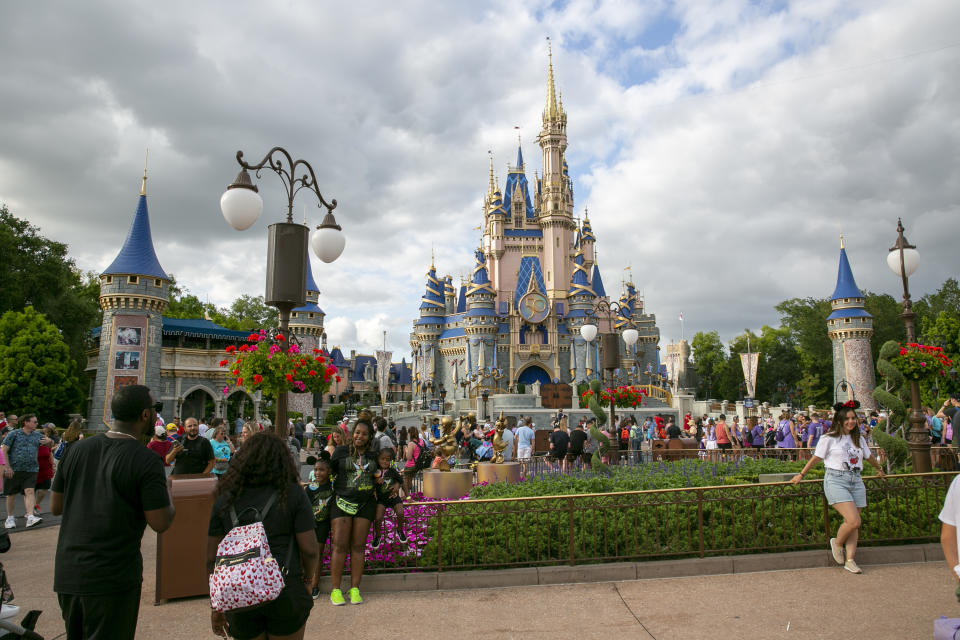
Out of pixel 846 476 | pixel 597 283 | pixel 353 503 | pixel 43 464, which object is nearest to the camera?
pixel 353 503

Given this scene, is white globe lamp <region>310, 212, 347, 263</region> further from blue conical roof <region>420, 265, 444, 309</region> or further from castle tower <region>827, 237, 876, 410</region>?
blue conical roof <region>420, 265, 444, 309</region>

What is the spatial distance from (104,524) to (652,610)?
15.1ft

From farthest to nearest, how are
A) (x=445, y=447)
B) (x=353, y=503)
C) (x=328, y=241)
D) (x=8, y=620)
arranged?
(x=445, y=447) → (x=328, y=241) → (x=353, y=503) → (x=8, y=620)

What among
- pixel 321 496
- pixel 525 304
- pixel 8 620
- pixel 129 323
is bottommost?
pixel 8 620

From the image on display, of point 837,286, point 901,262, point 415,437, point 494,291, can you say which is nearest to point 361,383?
point 494,291

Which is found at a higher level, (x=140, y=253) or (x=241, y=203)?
(x=140, y=253)

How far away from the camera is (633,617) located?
5.48 meters

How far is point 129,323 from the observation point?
31.5 meters

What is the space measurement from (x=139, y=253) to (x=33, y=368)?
7.52 m

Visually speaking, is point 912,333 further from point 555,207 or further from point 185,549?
point 555,207

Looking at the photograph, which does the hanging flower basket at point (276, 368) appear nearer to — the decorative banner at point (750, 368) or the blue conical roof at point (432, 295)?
the decorative banner at point (750, 368)

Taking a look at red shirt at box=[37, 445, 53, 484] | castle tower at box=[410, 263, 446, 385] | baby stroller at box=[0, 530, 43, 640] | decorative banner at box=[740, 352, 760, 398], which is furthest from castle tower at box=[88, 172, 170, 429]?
decorative banner at box=[740, 352, 760, 398]

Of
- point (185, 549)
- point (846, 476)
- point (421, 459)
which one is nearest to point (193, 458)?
point (185, 549)

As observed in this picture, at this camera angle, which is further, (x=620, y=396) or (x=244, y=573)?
(x=620, y=396)
